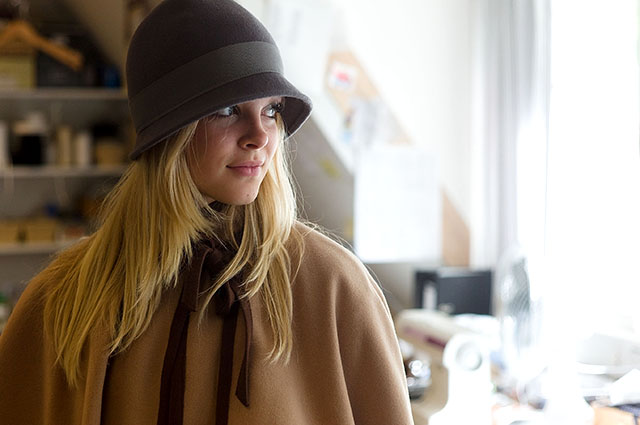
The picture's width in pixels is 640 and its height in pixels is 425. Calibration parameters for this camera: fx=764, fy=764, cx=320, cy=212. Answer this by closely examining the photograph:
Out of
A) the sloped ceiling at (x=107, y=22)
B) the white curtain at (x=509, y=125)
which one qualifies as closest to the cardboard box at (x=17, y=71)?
the sloped ceiling at (x=107, y=22)

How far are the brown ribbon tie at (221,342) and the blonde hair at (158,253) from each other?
0.9 inches

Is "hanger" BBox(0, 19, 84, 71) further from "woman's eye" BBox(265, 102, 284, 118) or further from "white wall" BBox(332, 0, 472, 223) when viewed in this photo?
"woman's eye" BBox(265, 102, 284, 118)

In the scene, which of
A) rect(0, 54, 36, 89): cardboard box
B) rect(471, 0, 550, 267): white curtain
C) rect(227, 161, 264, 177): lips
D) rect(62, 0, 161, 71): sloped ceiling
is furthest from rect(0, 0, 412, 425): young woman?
rect(0, 54, 36, 89): cardboard box

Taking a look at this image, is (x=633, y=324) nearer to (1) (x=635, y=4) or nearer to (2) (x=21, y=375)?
(1) (x=635, y=4)

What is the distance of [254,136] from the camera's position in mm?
1173

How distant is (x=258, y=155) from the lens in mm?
1184

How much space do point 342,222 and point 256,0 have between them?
1003 millimetres

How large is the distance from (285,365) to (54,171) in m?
3.60

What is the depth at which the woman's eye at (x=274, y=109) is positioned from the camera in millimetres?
1240

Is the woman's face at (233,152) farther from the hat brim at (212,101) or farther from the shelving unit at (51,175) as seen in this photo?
the shelving unit at (51,175)

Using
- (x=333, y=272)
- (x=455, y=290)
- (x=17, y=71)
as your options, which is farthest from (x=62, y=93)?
(x=333, y=272)

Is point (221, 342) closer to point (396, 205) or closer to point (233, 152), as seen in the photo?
point (233, 152)

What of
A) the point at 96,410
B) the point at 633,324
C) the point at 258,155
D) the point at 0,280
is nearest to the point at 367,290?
the point at 258,155

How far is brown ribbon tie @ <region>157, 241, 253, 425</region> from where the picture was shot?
1.16 m
